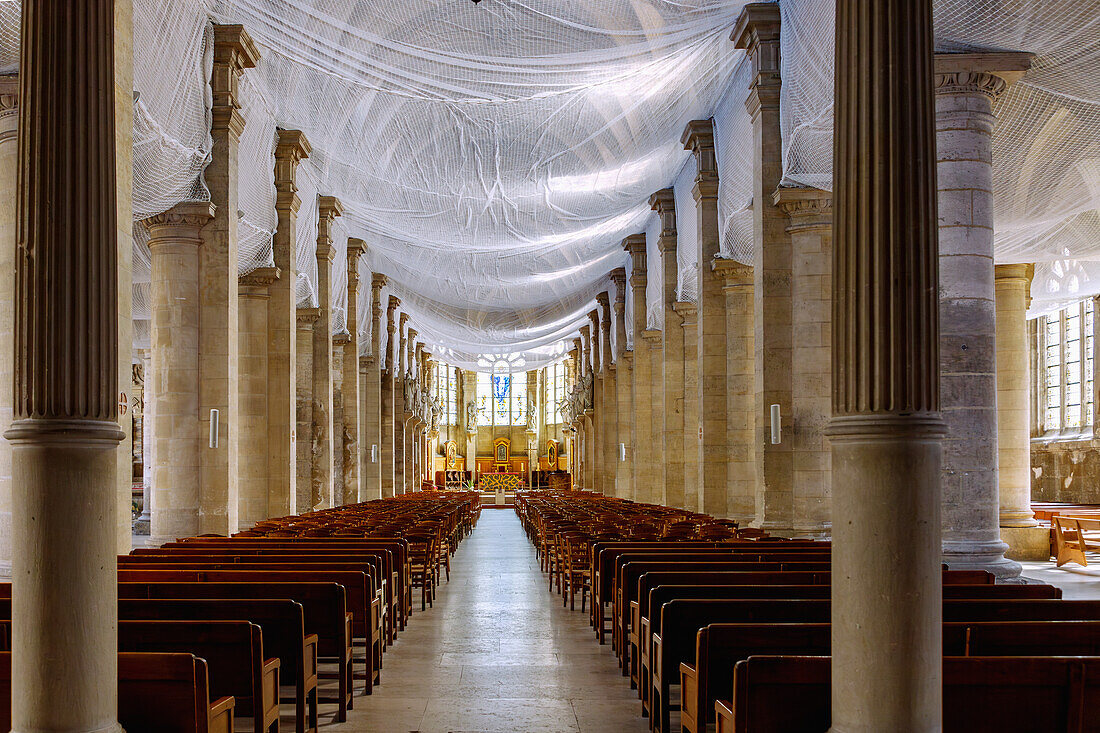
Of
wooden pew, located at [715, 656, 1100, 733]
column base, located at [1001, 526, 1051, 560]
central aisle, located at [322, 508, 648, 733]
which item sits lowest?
column base, located at [1001, 526, 1051, 560]

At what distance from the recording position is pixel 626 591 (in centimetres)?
865

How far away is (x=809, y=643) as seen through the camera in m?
5.57

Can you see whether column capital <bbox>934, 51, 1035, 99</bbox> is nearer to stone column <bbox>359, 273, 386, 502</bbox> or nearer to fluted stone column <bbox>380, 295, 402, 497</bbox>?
stone column <bbox>359, 273, 386, 502</bbox>

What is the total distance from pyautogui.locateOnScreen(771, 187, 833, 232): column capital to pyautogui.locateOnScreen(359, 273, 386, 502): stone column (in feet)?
66.3

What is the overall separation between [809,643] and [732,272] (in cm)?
1416

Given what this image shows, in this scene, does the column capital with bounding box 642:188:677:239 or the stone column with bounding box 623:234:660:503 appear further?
the stone column with bounding box 623:234:660:503

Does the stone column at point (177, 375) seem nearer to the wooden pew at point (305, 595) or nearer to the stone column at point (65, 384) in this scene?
the wooden pew at point (305, 595)

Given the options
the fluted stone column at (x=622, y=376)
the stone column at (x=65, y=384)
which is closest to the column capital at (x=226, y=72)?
the stone column at (x=65, y=384)

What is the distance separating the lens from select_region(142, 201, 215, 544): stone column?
1514 centimetres

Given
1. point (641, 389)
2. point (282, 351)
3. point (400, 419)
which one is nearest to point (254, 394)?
point (282, 351)

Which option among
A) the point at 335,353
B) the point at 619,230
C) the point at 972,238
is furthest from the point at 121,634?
the point at 335,353

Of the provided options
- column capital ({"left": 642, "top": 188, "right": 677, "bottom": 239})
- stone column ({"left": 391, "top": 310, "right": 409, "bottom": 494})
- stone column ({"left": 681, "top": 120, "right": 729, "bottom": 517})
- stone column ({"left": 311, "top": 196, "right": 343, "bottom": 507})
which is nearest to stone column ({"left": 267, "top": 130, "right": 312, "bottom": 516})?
stone column ({"left": 311, "top": 196, "right": 343, "bottom": 507})

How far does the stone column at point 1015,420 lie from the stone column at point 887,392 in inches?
606

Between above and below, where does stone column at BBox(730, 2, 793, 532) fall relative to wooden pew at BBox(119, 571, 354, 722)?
above
